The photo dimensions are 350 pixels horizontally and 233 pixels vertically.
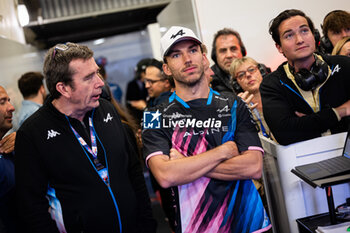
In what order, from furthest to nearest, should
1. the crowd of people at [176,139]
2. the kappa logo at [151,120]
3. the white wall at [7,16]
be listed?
the white wall at [7,16], the kappa logo at [151,120], the crowd of people at [176,139]

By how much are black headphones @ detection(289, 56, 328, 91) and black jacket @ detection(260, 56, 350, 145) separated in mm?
47

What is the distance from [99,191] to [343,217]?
1.08m

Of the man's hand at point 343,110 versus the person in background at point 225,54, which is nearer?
the man's hand at point 343,110

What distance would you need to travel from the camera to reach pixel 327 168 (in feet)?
6.09

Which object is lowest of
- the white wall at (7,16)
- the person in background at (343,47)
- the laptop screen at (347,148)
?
the laptop screen at (347,148)

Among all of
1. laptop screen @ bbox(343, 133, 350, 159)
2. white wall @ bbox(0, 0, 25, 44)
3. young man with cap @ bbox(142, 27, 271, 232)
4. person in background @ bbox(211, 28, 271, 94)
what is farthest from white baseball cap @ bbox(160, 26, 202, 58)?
white wall @ bbox(0, 0, 25, 44)

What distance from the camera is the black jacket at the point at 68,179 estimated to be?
190 cm

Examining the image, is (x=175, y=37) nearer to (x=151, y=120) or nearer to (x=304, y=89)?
(x=151, y=120)

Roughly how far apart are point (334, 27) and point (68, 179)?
154cm

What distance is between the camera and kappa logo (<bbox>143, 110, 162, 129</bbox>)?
79.0 inches

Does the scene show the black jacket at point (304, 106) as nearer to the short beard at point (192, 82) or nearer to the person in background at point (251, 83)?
the person in background at point (251, 83)

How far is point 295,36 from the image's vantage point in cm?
212

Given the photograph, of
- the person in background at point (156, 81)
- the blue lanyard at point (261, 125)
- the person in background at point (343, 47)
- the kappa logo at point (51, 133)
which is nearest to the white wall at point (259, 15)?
the person in background at point (343, 47)

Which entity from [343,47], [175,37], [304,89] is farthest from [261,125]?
[175,37]
